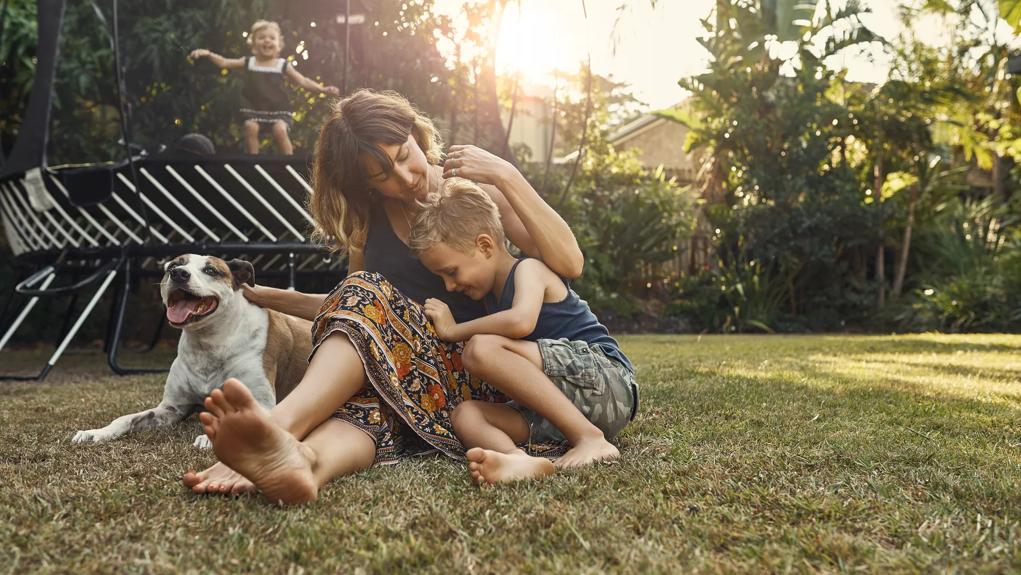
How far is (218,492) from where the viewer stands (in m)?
1.67

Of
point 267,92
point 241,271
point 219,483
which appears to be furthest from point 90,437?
point 267,92

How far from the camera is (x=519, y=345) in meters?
2.01

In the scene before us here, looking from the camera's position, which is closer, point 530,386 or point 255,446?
point 255,446

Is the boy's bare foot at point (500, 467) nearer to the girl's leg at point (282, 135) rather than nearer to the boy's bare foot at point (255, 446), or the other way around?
the boy's bare foot at point (255, 446)

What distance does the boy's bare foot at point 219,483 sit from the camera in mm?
1663

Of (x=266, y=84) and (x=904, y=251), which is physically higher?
(x=266, y=84)

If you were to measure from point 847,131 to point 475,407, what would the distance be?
9357 millimetres

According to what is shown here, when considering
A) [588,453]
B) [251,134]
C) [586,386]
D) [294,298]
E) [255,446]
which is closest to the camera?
[255,446]

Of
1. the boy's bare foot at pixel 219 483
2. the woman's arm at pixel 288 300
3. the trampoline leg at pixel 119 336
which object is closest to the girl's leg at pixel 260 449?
the boy's bare foot at pixel 219 483

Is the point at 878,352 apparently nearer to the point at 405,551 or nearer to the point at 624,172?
the point at 405,551

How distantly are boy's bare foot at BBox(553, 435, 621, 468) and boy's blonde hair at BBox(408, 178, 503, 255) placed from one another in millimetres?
558

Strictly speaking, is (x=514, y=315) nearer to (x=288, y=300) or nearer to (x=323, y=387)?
(x=323, y=387)

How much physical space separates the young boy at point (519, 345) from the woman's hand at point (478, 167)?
0.04 metres

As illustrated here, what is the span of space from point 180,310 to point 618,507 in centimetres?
179
